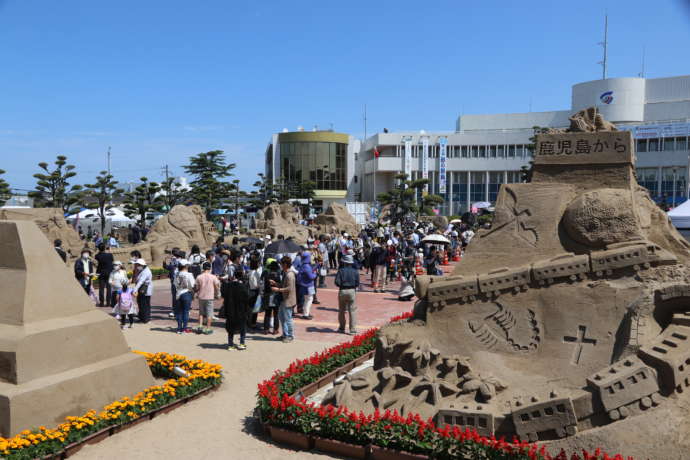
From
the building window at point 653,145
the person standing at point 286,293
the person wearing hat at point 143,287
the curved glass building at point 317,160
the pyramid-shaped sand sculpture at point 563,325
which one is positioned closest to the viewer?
the pyramid-shaped sand sculpture at point 563,325

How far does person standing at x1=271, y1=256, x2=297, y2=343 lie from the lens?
1117cm

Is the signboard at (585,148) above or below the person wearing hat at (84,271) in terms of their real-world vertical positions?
above

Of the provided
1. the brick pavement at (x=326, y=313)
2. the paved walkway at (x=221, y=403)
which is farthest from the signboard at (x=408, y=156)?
the paved walkway at (x=221, y=403)

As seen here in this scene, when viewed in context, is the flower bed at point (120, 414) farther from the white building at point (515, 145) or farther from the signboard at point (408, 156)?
the white building at point (515, 145)

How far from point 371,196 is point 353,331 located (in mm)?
53399

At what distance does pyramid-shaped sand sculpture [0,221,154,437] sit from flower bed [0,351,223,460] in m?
0.23

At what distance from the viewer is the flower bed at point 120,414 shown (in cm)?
632

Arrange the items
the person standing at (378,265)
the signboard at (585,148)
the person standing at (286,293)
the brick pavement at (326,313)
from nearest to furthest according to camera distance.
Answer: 1. the signboard at (585,148)
2. the person standing at (286,293)
3. the brick pavement at (326,313)
4. the person standing at (378,265)

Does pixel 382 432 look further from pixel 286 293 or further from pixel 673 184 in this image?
pixel 673 184

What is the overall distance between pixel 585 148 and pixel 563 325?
281 centimetres

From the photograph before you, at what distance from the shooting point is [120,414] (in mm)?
7355

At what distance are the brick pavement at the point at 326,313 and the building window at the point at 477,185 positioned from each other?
43186 millimetres

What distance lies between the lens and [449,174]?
2416 inches

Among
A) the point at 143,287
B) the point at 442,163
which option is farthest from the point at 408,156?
the point at 143,287
